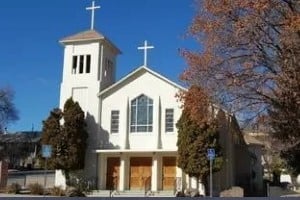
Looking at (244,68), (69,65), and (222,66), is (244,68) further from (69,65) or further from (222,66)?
(69,65)

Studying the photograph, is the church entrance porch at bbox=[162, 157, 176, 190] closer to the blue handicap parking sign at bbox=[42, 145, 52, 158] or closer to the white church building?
the white church building

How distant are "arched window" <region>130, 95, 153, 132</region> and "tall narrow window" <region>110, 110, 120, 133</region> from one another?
1.18 meters

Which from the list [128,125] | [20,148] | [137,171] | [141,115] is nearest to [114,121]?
[128,125]

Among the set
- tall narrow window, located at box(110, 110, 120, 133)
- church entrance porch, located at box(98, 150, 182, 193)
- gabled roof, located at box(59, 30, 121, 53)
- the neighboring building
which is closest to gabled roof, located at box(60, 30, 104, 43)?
gabled roof, located at box(59, 30, 121, 53)

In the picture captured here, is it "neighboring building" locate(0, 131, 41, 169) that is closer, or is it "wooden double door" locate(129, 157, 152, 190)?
"wooden double door" locate(129, 157, 152, 190)

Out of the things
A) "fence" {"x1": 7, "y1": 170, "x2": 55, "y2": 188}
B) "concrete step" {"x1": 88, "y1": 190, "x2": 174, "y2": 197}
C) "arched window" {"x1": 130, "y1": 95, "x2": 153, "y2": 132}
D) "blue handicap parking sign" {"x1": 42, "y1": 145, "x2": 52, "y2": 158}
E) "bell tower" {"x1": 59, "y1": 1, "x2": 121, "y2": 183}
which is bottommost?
"concrete step" {"x1": 88, "y1": 190, "x2": 174, "y2": 197}

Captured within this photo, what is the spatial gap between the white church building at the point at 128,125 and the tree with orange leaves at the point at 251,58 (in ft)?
46.8

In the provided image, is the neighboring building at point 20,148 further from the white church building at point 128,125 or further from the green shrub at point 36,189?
the green shrub at point 36,189

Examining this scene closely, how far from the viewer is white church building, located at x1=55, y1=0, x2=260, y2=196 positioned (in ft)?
128

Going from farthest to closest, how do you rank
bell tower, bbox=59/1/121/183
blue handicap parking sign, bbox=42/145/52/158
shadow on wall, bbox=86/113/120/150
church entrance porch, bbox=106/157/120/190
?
bell tower, bbox=59/1/121/183, shadow on wall, bbox=86/113/120/150, church entrance porch, bbox=106/157/120/190, blue handicap parking sign, bbox=42/145/52/158

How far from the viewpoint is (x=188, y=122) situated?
36562mm

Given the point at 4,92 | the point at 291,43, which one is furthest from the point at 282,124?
the point at 4,92

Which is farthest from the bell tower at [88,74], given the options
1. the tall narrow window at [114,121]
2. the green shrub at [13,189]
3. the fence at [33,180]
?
the green shrub at [13,189]

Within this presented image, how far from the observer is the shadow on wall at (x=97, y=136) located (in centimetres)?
4047
